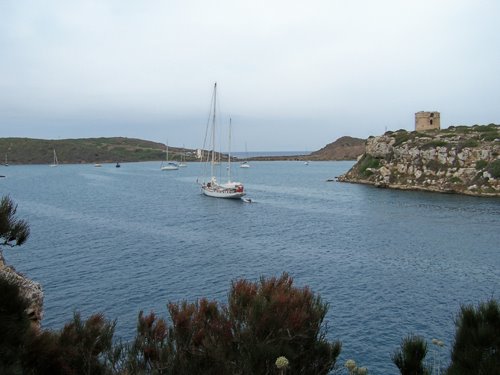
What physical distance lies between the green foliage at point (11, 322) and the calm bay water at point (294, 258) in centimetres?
1223

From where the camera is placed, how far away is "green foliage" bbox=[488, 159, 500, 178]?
8356 cm

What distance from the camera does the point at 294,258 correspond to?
133ft

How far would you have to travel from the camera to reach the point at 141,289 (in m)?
31.2

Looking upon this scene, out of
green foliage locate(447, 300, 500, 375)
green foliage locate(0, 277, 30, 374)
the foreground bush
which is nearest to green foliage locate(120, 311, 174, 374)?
the foreground bush

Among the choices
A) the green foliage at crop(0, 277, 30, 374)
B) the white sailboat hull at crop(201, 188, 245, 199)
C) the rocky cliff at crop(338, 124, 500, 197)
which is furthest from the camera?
the rocky cliff at crop(338, 124, 500, 197)

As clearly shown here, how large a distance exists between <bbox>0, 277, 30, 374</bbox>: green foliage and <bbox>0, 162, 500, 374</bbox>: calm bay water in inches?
482

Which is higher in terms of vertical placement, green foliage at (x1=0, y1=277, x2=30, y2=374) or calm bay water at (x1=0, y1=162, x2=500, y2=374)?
green foliage at (x1=0, y1=277, x2=30, y2=374)

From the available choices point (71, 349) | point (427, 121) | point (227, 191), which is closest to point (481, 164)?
point (427, 121)

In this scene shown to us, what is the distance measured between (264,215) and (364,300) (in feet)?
124

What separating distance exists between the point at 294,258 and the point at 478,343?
30.3m

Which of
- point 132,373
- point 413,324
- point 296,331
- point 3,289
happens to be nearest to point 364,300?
point 413,324

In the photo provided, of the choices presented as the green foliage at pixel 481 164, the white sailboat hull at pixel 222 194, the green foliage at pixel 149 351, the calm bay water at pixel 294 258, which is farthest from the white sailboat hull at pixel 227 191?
the green foliage at pixel 149 351

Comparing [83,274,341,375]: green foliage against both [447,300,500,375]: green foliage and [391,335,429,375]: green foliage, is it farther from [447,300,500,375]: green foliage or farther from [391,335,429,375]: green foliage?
[447,300,500,375]: green foliage

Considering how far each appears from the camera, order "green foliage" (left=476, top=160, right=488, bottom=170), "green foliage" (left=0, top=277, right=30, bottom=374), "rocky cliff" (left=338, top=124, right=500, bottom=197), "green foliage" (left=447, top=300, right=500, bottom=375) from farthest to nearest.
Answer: "green foliage" (left=476, top=160, right=488, bottom=170)
"rocky cliff" (left=338, top=124, right=500, bottom=197)
"green foliage" (left=447, top=300, right=500, bottom=375)
"green foliage" (left=0, top=277, right=30, bottom=374)
